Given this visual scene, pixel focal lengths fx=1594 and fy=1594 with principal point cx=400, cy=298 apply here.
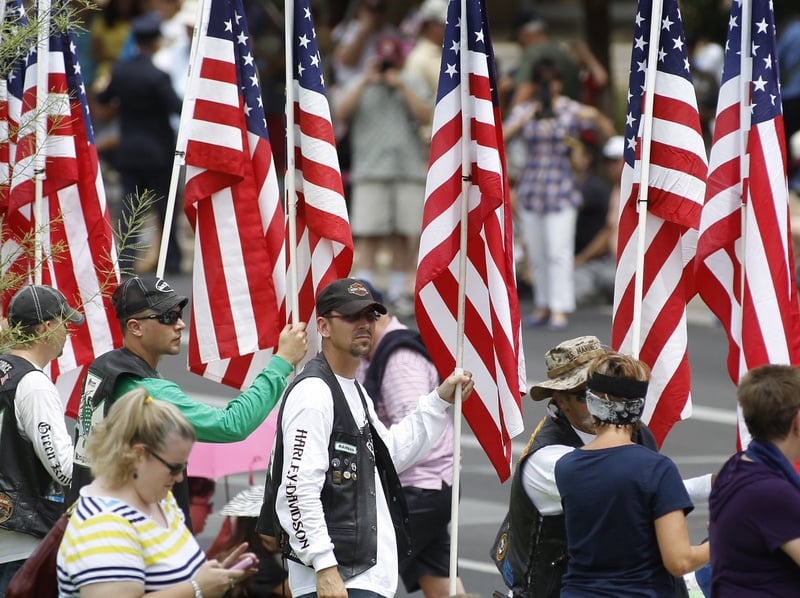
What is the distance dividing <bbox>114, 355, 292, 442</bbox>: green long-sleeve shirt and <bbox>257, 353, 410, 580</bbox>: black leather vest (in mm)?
199

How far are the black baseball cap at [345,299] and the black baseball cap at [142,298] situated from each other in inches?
23.4

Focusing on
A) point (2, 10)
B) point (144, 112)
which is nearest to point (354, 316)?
point (2, 10)

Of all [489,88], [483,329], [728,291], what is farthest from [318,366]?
[728,291]

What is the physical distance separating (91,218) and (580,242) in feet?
31.0

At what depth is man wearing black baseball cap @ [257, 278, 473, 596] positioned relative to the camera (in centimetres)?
609

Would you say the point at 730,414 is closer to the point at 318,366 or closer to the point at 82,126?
the point at 82,126

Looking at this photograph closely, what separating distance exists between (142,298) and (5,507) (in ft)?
3.61

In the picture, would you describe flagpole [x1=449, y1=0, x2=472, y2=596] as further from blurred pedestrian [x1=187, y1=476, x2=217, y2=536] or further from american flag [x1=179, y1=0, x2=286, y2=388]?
blurred pedestrian [x1=187, y1=476, x2=217, y2=536]

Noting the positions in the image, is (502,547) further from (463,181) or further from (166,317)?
(463,181)

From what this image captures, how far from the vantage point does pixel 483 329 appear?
7398 mm

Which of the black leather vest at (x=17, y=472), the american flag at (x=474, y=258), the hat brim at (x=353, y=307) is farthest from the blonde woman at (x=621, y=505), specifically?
the black leather vest at (x=17, y=472)

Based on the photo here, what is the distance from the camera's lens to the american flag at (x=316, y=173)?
7.79 m

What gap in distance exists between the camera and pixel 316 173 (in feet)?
25.5

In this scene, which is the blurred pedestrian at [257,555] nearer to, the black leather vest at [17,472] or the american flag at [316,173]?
the american flag at [316,173]
